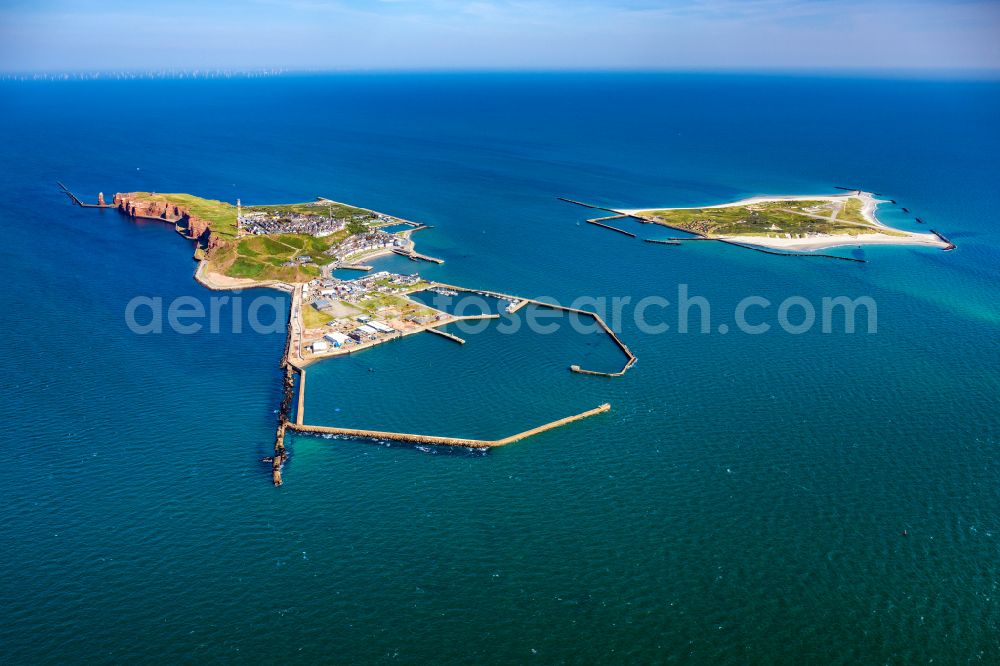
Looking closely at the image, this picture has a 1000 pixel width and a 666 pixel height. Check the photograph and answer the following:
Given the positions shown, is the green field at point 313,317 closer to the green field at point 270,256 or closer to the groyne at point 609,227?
the green field at point 270,256

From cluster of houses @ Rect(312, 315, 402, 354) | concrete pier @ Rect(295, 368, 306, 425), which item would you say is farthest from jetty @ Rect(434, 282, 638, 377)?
concrete pier @ Rect(295, 368, 306, 425)

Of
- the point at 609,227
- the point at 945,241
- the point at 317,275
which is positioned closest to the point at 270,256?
the point at 317,275

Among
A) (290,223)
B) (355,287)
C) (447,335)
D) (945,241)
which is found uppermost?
(945,241)

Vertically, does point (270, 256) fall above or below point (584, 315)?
above

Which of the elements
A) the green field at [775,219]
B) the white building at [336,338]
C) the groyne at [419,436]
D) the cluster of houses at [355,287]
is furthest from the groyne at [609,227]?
the groyne at [419,436]

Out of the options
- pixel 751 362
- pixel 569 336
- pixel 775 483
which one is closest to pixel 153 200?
pixel 569 336

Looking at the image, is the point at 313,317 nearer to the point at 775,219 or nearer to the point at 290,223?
the point at 290,223
